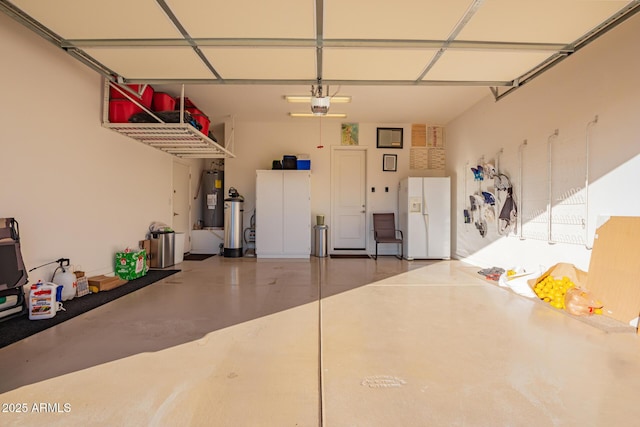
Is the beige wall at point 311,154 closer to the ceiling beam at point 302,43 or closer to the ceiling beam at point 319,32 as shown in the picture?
the ceiling beam at point 319,32

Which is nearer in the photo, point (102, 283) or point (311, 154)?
point (102, 283)

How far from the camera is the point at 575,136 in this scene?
3.72 m

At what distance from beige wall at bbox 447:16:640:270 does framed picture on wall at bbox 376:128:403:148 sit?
2.09m

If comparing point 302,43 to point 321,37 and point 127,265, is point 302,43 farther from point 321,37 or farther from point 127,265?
point 127,265

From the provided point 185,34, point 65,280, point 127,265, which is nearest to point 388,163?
point 185,34

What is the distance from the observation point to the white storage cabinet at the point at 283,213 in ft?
22.8

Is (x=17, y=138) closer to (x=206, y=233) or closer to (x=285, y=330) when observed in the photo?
(x=285, y=330)

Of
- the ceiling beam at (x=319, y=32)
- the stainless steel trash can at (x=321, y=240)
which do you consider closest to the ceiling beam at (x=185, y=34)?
the ceiling beam at (x=319, y=32)

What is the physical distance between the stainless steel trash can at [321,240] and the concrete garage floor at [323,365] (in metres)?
3.39

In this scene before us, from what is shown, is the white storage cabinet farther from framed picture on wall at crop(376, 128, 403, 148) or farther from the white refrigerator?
the white refrigerator

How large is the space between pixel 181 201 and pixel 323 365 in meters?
6.18

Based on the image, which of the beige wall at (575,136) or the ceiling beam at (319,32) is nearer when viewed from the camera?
the ceiling beam at (319,32)

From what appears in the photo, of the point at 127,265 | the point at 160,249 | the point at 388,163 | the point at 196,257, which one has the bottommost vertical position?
the point at 196,257

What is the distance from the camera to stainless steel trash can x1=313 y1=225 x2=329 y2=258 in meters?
7.19
